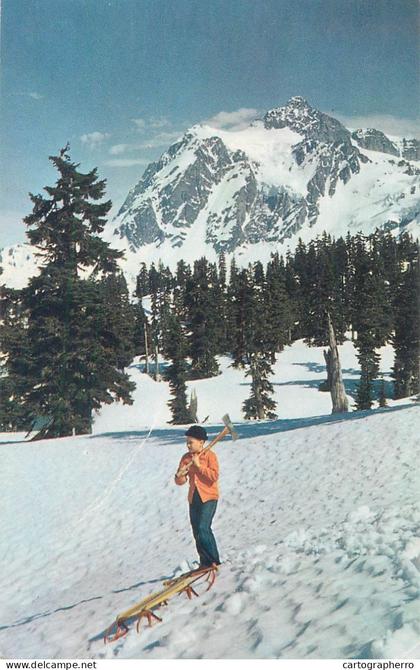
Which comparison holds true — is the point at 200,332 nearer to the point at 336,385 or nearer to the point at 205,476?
the point at 336,385

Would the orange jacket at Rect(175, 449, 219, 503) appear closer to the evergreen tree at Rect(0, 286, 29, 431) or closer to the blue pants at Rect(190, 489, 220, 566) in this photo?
the blue pants at Rect(190, 489, 220, 566)

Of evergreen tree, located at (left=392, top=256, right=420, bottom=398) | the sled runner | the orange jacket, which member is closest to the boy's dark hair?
the orange jacket

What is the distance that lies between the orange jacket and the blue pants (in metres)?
0.10

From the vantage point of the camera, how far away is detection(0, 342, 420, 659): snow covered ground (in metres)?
5.62

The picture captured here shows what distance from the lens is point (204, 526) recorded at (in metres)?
7.32

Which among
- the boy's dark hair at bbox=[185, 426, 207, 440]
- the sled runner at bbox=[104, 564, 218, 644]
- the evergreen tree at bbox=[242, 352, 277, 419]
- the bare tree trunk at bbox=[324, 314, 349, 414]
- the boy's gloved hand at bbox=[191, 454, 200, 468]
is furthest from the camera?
A: the evergreen tree at bbox=[242, 352, 277, 419]

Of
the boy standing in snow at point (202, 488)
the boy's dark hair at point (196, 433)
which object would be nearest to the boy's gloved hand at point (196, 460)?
the boy standing in snow at point (202, 488)

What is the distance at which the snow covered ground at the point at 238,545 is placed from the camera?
18.4 ft

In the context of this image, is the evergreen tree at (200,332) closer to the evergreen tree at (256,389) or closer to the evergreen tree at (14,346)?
the evergreen tree at (256,389)

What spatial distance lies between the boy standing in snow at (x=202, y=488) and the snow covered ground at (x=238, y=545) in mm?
495

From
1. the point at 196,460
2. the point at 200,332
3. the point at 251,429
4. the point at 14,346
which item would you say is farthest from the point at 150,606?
the point at 200,332

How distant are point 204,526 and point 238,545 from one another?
205cm

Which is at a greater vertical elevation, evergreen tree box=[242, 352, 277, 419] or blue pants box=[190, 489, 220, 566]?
evergreen tree box=[242, 352, 277, 419]

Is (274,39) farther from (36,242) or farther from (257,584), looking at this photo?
(36,242)
